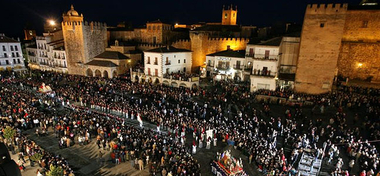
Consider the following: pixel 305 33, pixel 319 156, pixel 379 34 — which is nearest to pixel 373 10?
pixel 379 34

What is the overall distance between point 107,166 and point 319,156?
44.9 ft

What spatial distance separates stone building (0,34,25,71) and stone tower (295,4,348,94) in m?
53.2

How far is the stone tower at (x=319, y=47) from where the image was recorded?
917 inches

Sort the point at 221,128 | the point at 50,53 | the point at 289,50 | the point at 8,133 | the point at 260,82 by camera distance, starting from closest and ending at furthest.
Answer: the point at 8,133 < the point at 221,128 < the point at 260,82 < the point at 289,50 < the point at 50,53

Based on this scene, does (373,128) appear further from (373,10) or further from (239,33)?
(239,33)

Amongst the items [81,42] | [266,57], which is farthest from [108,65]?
[266,57]

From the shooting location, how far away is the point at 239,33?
38.8 meters

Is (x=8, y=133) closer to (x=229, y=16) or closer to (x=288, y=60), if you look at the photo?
(x=288, y=60)

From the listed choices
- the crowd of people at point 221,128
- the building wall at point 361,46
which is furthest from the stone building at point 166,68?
the building wall at point 361,46

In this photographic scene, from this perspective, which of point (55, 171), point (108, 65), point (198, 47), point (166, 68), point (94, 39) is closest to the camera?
point (55, 171)

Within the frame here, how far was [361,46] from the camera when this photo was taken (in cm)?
2577

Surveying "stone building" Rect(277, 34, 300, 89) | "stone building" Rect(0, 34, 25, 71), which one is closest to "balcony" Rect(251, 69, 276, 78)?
"stone building" Rect(277, 34, 300, 89)

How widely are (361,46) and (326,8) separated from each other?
703 centimetres

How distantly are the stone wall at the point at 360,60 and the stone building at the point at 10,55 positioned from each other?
57.9 metres
